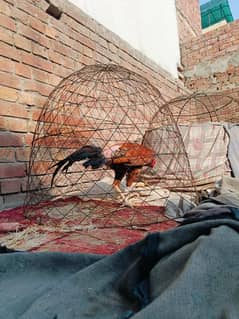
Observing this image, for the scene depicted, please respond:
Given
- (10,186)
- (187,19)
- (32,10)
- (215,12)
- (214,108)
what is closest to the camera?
(10,186)

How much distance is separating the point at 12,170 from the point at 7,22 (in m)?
0.82

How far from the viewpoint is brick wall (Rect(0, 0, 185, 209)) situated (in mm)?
1403

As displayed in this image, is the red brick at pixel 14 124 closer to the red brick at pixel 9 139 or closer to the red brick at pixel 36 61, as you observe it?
the red brick at pixel 9 139

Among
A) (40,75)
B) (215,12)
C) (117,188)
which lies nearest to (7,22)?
(40,75)

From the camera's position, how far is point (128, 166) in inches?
51.6

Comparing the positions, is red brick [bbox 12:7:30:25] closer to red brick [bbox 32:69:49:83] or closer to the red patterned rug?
red brick [bbox 32:69:49:83]

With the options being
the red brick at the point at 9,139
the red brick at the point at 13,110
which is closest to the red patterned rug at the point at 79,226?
the red brick at the point at 9,139

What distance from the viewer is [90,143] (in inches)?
69.4

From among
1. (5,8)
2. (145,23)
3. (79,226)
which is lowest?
(79,226)

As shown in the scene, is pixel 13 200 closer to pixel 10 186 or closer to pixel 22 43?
pixel 10 186

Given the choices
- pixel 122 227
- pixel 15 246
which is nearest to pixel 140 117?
pixel 122 227

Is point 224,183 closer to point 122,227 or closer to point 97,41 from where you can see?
point 122,227

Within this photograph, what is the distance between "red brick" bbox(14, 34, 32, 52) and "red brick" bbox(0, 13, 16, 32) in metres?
0.04

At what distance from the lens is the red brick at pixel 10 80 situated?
1393 mm
